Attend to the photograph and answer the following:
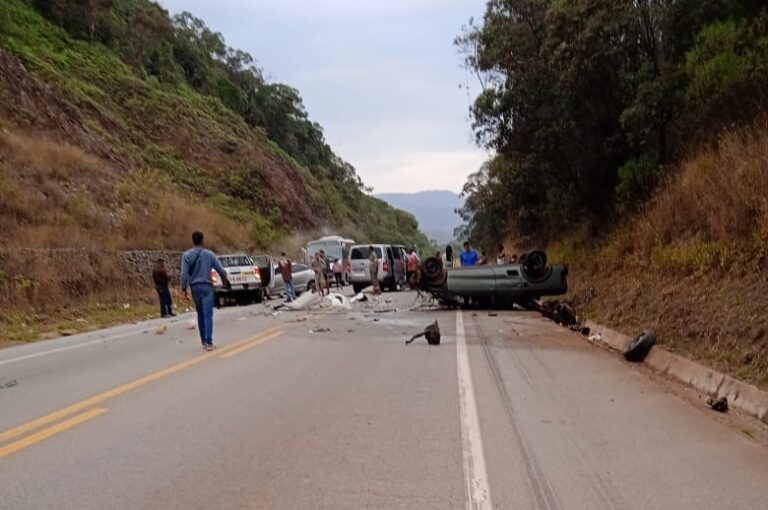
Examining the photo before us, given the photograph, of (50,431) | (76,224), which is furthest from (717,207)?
(76,224)

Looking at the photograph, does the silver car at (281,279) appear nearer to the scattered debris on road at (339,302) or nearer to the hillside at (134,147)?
the hillside at (134,147)

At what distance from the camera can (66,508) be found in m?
4.69

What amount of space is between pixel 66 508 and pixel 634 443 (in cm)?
431

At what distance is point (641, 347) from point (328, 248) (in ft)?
93.6

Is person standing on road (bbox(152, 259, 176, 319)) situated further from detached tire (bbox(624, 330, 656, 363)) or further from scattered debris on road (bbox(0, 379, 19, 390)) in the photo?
detached tire (bbox(624, 330, 656, 363))

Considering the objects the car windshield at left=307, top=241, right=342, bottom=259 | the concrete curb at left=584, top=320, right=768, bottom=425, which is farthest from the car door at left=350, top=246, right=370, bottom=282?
the concrete curb at left=584, top=320, right=768, bottom=425

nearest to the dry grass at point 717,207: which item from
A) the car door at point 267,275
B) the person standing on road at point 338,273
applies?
the car door at point 267,275

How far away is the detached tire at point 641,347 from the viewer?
1053cm

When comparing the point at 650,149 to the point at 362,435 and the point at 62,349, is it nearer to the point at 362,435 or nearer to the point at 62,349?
the point at 62,349

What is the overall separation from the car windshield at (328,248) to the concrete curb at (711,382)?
88.6ft

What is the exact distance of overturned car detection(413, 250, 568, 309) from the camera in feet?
61.8

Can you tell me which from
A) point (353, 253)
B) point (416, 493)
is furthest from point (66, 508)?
point (353, 253)

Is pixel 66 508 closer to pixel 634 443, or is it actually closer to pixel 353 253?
pixel 634 443

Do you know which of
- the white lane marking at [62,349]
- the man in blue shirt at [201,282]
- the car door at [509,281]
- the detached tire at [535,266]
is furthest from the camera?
the car door at [509,281]
